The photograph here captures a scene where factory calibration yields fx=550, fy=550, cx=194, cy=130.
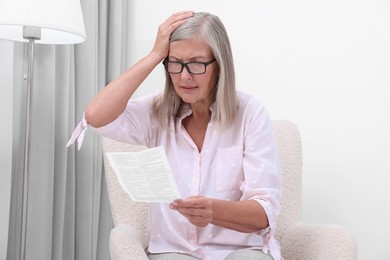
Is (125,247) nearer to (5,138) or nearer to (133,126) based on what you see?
(133,126)

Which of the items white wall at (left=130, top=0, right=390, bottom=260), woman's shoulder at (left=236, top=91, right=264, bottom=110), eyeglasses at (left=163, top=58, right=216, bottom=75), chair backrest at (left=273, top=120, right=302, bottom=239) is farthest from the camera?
white wall at (left=130, top=0, right=390, bottom=260)

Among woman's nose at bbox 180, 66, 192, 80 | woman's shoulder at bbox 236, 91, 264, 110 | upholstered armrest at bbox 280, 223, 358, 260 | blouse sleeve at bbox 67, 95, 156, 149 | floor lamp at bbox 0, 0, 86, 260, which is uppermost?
floor lamp at bbox 0, 0, 86, 260

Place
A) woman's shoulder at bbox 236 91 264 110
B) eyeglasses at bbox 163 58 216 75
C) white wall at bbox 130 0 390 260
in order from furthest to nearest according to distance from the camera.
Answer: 1. white wall at bbox 130 0 390 260
2. woman's shoulder at bbox 236 91 264 110
3. eyeglasses at bbox 163 58 216 75

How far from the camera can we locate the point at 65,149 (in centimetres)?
205

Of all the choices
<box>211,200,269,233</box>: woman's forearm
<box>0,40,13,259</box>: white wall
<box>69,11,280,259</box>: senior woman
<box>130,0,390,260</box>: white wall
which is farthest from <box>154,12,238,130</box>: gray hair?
<box>130,0,390,260</box>: white wall

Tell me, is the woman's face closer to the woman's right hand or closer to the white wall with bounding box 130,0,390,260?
the woman's right hand

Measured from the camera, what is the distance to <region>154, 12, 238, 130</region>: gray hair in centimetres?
141

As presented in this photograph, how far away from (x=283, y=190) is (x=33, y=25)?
3.06 feet

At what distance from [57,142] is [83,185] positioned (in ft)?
0.71

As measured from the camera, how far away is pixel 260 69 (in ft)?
7.30

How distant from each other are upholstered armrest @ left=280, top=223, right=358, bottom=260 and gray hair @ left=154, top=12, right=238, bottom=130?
16.1 inches

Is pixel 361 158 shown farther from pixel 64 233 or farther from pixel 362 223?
pixel 64 233

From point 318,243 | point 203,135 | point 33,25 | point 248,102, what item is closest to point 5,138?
point 33,25

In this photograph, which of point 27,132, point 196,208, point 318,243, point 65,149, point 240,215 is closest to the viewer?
point 196,208
